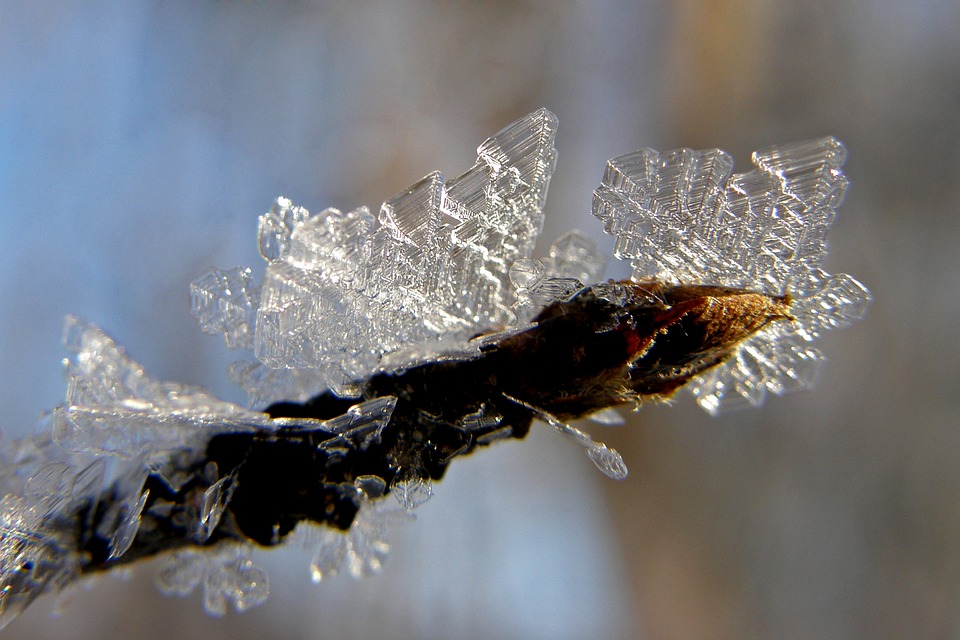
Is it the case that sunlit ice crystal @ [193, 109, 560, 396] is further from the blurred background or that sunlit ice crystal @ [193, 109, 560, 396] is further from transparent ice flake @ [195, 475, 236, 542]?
the blurred background

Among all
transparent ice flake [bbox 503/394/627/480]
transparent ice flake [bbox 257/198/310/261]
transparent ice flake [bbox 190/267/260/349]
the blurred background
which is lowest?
the blurred background

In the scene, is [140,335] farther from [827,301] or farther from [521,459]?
[827,301]

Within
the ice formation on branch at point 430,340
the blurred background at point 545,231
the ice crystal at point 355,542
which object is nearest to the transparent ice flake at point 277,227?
the ice formation on branch at point 430,340

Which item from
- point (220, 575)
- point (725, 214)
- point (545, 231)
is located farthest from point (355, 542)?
point (545, 231)

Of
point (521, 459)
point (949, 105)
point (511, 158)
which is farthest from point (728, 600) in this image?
point (511, 158)

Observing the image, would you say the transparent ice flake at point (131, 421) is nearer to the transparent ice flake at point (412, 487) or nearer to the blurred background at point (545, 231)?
the transparent ice flake at point (412, 487)

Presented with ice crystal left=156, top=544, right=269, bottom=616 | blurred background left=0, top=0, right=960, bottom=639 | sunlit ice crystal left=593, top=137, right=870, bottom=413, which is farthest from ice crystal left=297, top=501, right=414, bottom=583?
blurred background left=0, top=0, right=960, bottom=639

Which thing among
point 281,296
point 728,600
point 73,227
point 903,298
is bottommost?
point 728,600
